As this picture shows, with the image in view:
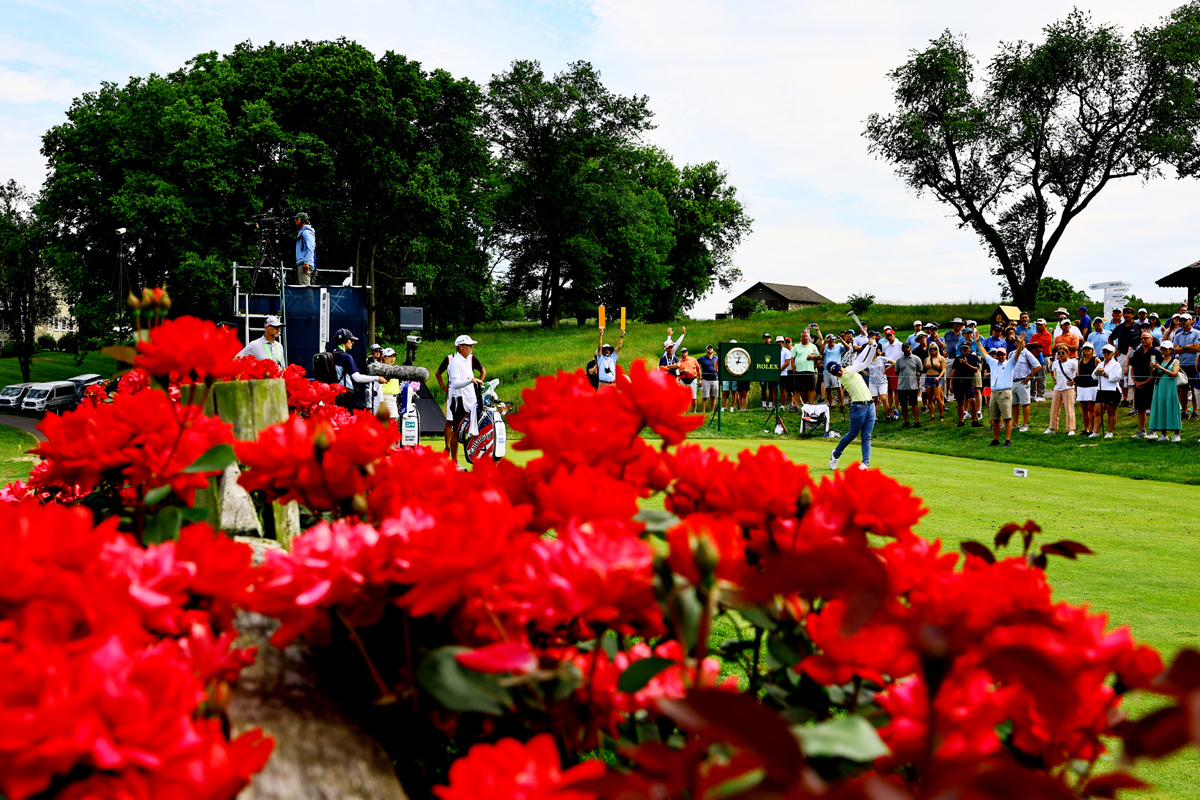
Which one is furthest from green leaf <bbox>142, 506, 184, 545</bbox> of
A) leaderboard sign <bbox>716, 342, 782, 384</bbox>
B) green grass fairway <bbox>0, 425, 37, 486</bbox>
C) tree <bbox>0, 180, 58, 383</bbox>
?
tree <bbox>0, 180, 58, 383</bbox>

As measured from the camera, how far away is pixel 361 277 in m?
39.9

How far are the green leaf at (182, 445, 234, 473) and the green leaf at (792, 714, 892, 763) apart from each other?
43.2 inches

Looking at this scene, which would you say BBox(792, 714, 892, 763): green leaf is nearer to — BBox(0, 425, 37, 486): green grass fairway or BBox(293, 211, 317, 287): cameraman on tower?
BBox(0, 425, 37, 486): green grass fairway

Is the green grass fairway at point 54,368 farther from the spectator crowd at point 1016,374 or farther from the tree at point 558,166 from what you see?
the spectator crowd at point 1016,374

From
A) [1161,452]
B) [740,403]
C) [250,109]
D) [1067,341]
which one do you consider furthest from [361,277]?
[1161,452]

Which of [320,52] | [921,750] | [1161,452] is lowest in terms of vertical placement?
[1161,452]

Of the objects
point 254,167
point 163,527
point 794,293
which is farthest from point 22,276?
point 794,293

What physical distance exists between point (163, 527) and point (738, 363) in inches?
1039

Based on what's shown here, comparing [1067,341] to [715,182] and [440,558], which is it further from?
[715,182]

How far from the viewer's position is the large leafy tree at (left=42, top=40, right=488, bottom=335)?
33.7m

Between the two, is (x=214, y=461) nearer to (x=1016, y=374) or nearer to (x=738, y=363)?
(x=1016, y=374)

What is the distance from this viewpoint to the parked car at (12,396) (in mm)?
44719

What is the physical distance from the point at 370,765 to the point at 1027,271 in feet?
169

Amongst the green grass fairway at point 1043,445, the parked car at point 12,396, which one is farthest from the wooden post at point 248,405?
the parked car at point 12,396
